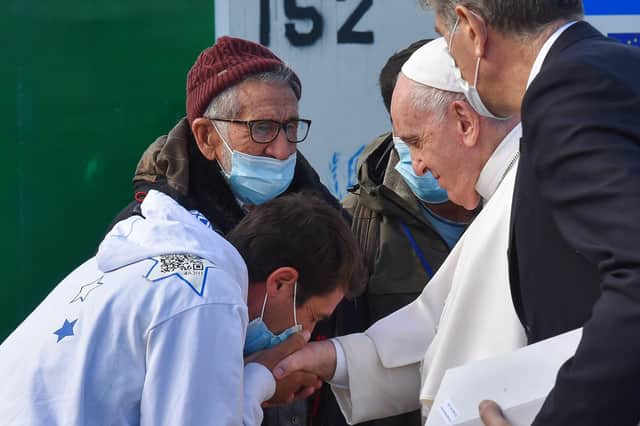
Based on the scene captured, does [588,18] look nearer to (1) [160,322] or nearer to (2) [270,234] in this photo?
(2) [270,234]

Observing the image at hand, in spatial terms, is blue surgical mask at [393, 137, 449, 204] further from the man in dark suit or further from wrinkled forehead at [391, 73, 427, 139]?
the man in dark suit

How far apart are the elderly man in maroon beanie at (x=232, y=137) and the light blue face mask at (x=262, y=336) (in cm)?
55

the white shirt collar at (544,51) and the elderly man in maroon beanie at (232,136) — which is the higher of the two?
the white shirt collar at (544,51)

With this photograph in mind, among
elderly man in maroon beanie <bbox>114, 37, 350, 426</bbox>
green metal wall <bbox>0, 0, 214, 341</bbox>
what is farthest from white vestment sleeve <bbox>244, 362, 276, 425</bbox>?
green metal wall <bbox>0, 0, 214, 341</bbox>

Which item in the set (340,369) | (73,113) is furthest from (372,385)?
(73,113)

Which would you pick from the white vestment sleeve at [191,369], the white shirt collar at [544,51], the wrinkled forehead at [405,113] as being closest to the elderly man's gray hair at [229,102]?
the wrinkled forehead at [405,113]

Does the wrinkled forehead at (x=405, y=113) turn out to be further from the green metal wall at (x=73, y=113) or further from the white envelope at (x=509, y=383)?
the green metal wall at (x=73, y=113)

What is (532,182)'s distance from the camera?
5.73ft

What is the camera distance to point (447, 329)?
2.44 metres

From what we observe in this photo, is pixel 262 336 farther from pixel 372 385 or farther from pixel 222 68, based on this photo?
Answer: pixel 222 68

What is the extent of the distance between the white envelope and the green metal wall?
3036 mm

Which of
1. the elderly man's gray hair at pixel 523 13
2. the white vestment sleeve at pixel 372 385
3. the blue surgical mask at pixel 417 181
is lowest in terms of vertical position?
the white vestment sleeve at pixel 372 385

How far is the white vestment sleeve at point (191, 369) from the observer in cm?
192

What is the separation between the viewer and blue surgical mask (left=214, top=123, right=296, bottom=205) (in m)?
3.18
